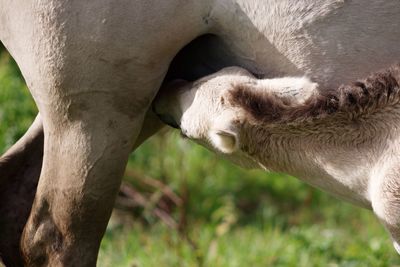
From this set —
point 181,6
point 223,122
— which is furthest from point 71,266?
point 181,6

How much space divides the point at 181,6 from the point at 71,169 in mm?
747

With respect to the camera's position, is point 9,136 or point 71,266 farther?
point 9,136

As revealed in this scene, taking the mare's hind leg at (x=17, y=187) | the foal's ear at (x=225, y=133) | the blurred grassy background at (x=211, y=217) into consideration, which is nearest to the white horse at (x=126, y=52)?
the foal's ear at (x=225, y=133)

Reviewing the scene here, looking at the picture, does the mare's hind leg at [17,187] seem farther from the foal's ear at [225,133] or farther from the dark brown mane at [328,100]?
the dark brown mane at [328,100]

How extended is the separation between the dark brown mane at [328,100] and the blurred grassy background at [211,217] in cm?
142

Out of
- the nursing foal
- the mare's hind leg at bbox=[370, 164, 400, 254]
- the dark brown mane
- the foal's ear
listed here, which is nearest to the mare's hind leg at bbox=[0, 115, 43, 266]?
the nursing foal

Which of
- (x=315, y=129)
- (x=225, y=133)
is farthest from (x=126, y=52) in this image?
(x=315, y=129)

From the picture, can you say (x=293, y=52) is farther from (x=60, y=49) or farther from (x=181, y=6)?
(x=60, y=49)

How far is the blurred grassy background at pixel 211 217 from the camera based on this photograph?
5.23 metres

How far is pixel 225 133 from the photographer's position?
3676 mm

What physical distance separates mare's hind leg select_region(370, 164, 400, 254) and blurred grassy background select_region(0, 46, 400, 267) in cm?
137

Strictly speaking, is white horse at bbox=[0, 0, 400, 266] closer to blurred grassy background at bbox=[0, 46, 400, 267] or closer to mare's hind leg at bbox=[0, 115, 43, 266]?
mare's hind leg at bbox=[0, 115, 43, 266]

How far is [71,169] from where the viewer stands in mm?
3863

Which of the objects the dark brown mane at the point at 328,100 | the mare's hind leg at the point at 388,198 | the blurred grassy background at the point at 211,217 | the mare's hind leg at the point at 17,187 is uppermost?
the dark brown mane at the point at 328,100
